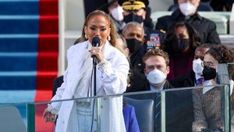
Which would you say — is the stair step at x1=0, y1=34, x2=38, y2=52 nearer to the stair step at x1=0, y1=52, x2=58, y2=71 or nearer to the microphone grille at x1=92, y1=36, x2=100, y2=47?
the stair step at x1=0, y1=52, x2=58, y2=71

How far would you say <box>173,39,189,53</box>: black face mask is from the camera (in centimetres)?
1060

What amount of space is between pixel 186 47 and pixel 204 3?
395cm

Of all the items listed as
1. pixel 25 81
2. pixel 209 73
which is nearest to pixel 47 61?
pixel 25 81

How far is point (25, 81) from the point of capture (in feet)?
41.6

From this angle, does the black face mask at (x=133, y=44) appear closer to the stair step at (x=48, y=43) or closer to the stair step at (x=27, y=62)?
the stair step at (x=27, y=62)

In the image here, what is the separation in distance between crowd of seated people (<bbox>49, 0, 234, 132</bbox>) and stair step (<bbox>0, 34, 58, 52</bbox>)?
0.87 metres

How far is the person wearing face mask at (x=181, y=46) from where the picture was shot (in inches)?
416

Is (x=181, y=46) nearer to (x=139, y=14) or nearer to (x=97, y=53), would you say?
(x=139, y=14)

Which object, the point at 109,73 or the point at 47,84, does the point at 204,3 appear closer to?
Answer: the point at 47,84

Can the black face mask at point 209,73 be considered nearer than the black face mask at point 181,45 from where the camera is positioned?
Yes

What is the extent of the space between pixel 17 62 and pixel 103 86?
5.81 metres

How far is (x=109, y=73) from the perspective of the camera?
7293 millimetres

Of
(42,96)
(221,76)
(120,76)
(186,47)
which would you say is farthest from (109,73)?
(42,96)

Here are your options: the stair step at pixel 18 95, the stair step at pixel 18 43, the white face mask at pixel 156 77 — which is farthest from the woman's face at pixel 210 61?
the stair step at pixel 18 43
